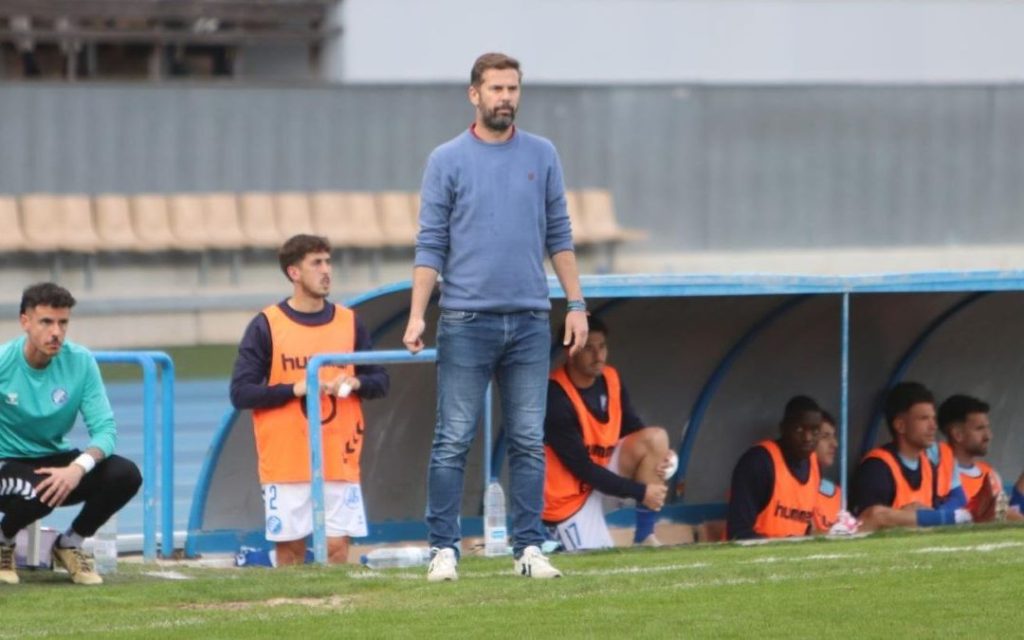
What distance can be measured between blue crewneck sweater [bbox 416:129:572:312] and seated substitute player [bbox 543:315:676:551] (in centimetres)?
256

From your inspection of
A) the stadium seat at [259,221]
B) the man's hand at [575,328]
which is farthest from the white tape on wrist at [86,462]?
the stadium seat at [259,221]

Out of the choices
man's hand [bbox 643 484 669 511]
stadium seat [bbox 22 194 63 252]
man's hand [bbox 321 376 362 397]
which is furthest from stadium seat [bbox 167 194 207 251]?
man's hand [bbox 321 376 362 397]

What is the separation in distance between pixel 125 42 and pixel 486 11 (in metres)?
4.53

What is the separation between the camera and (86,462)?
805 centimetres

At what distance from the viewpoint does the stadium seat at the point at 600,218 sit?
2419cm

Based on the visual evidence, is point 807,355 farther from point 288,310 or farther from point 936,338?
point 288,310

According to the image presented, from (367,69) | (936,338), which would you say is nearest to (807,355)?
(936,338)

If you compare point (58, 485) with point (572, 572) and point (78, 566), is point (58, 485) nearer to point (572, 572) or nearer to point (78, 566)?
point (78, 566)

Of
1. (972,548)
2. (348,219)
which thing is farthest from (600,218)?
(972,548)

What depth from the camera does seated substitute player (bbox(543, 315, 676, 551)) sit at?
34.0 feet

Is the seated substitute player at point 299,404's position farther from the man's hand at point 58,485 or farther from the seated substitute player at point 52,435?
the man's hand at point 58,485

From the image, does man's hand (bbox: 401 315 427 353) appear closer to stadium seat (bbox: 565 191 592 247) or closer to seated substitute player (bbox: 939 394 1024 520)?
seated substitute player (bbox: 939 394 1024 520)

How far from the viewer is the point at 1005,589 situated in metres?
7.50

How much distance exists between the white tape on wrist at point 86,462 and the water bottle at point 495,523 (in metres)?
2.38
